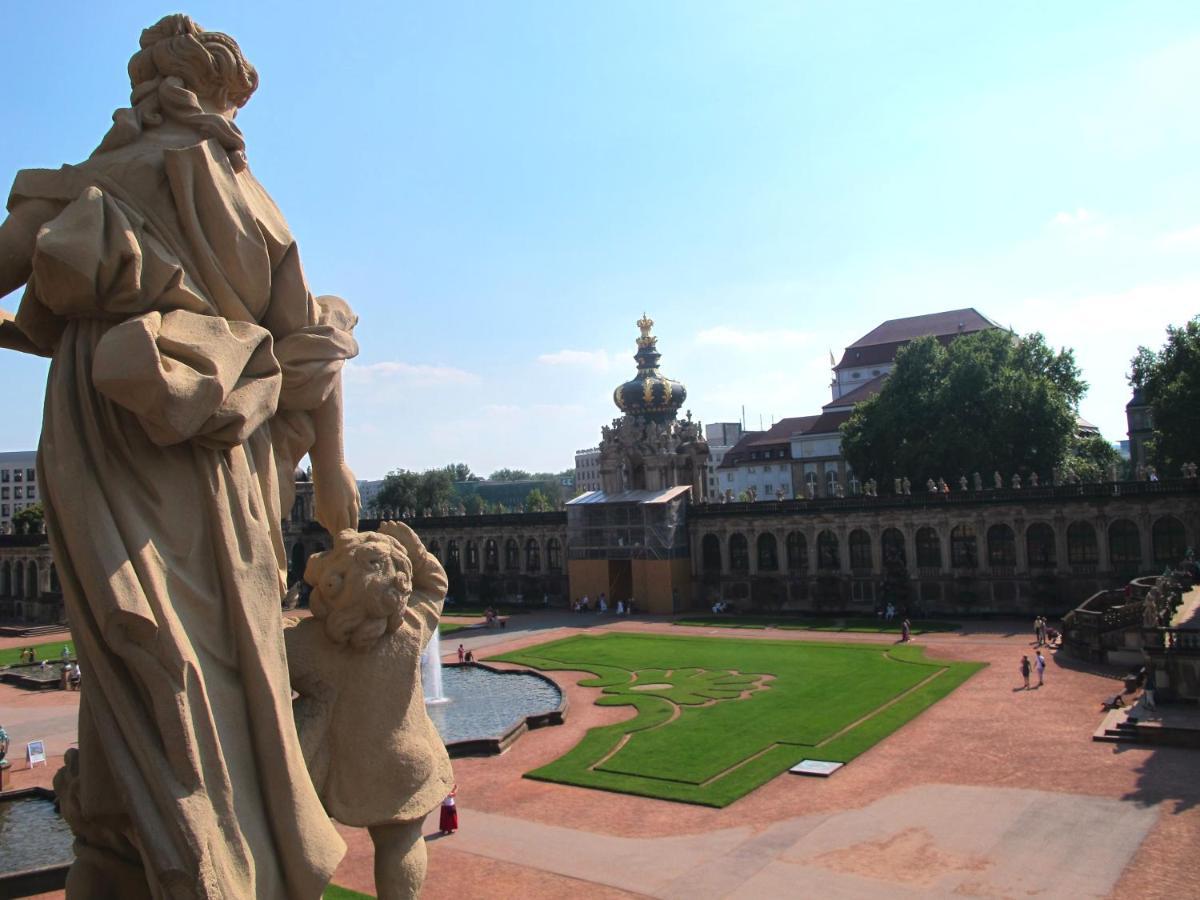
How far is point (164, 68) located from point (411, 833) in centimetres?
613

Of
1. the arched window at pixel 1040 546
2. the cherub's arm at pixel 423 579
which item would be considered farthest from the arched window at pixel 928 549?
the cherub's arm at pixel 423 579

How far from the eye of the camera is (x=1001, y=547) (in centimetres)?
5400

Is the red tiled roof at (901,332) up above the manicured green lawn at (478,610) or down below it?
above

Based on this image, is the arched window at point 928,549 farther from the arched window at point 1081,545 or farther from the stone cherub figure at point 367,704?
the stone cherub figure at point 367,704

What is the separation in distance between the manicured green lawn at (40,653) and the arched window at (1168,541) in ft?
185

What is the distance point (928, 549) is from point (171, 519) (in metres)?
54.8

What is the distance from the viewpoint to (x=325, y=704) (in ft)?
23.1

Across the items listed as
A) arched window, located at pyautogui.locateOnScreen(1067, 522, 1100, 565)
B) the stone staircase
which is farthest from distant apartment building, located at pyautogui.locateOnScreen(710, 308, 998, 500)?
the stone staircase

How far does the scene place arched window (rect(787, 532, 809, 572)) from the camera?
197 feet

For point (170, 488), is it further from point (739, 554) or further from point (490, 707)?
point (739, 554)

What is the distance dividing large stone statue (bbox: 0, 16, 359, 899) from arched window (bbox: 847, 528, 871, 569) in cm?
5416

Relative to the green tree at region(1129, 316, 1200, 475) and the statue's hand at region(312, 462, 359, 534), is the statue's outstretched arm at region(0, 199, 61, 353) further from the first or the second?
the green tree at region(1129, 316, 1200, 475)

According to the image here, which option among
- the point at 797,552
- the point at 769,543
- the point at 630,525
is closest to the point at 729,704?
the point at 797,552

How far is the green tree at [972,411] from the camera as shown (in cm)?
6141
